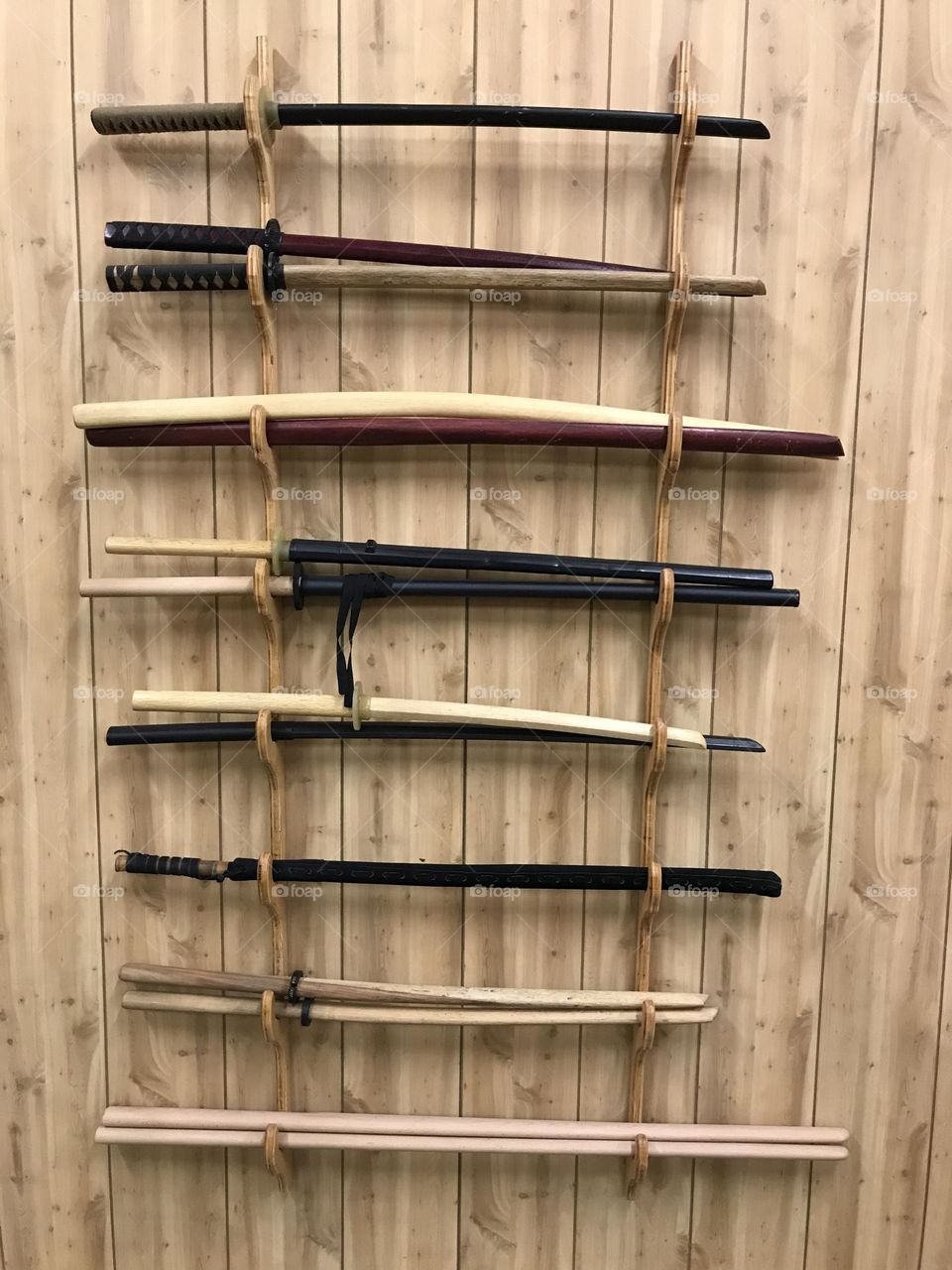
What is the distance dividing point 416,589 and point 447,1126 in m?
0.94

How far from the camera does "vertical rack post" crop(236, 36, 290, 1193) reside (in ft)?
4.46

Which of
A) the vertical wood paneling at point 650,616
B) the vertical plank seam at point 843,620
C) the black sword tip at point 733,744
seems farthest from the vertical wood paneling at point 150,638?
the vertical plank seam at point 843,620

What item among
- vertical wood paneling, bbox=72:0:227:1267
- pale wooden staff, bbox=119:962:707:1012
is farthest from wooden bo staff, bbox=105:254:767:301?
pale wooden staff, bbox=119:962:707:1012

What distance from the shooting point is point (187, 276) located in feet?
4.46

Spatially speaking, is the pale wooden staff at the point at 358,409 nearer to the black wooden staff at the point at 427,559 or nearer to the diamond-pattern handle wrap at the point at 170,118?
the black wooden staff at the point at 427,559

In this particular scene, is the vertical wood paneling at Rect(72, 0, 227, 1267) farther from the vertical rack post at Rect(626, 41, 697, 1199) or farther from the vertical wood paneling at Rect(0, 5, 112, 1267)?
the vertical rack post at Rect(626, 41, 697, 1199)

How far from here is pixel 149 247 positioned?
138 cm

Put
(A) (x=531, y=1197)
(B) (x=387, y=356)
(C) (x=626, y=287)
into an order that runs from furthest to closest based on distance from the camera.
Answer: (A) (x=531, y=1197) < (B) (x=387, y=356) < (C) (x=626, y=287)

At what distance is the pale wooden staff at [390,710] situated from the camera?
1.38m

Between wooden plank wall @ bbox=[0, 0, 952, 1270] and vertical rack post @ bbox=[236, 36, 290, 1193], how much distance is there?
0.15ft

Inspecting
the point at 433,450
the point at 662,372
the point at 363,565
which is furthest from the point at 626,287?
the point at 363,565

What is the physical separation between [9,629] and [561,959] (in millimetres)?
1141

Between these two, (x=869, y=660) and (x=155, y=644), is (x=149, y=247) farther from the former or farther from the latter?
(x=869, y=660)

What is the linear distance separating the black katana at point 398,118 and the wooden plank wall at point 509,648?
0.08 m
